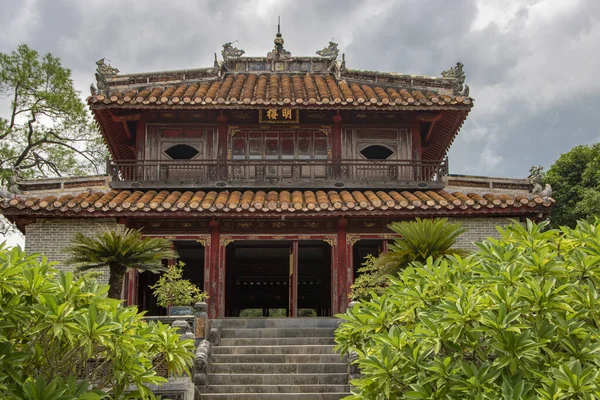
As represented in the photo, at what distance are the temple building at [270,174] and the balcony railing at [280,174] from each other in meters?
0.03

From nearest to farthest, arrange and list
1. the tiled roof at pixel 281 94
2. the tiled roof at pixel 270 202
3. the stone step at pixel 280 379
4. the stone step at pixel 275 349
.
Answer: the stone step at pixel 280 379
the stone step at pixel 275 349
the tiled roof at pixel 270 202
the tiled roof at pixel 281 94

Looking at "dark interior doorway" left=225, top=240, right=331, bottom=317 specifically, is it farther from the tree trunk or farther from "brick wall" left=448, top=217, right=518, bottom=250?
the tree trunk

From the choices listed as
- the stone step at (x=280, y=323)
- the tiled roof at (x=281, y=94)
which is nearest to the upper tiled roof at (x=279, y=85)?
the tiled roof at (x=281, y=94)

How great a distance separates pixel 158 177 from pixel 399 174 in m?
5.31

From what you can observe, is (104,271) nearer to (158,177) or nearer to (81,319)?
(158,177)

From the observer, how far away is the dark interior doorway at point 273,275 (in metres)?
18.4

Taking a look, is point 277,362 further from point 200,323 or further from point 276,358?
point 200,323

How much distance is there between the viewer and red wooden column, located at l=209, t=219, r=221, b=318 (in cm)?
1516

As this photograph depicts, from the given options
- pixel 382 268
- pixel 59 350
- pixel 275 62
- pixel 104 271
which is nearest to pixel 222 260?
pixel 104 271

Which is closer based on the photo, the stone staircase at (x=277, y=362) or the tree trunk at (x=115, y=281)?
the stone staircase at (x=277, y=362)

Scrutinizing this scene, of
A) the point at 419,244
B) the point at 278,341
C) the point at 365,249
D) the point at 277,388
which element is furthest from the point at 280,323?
the point at 365,249

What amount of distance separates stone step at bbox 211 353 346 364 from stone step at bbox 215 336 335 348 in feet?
1.59

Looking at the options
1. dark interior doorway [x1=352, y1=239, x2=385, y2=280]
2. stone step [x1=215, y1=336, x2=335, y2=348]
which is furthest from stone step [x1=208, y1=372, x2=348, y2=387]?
dark interior doorway [x1=352, y1=239, x2=385, y2=280]

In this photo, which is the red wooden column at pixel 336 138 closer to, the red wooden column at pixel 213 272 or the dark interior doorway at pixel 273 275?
the dark interior doorway at pixel 273 275
